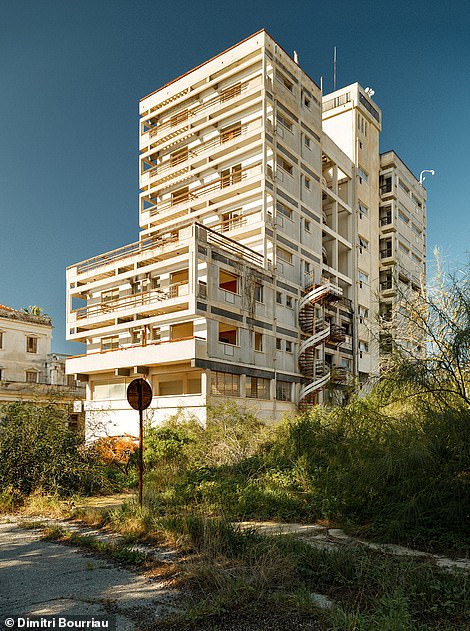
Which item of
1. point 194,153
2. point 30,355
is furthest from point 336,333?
point 30,355

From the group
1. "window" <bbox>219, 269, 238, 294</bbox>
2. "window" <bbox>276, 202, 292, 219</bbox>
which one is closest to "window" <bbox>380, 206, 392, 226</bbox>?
"window" <bbox>276, 202, 292, 219</bbox>

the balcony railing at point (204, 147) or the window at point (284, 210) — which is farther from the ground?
the balcony railing at point (204, 147)

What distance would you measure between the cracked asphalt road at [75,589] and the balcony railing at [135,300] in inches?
953

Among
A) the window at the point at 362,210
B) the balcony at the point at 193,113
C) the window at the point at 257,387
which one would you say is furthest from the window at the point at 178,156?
the window at the point at 257,387

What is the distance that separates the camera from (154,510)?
11.2m

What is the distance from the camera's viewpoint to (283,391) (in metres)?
37.2

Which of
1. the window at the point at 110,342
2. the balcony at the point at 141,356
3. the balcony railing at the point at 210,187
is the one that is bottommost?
the balcony at the point at 141,356

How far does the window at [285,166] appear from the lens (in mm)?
39219

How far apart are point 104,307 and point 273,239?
1252cm

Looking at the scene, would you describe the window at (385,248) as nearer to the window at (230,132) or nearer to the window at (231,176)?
the window at (231,176)

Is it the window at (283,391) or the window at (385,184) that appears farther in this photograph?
the window at (385,184)

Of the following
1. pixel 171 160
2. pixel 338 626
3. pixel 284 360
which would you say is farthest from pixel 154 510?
pixel 171 160

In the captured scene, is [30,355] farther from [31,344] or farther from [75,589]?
[75,589]

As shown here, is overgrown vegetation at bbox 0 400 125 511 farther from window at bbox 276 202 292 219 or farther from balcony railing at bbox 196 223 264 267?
window at bbox 276 202 292 219
